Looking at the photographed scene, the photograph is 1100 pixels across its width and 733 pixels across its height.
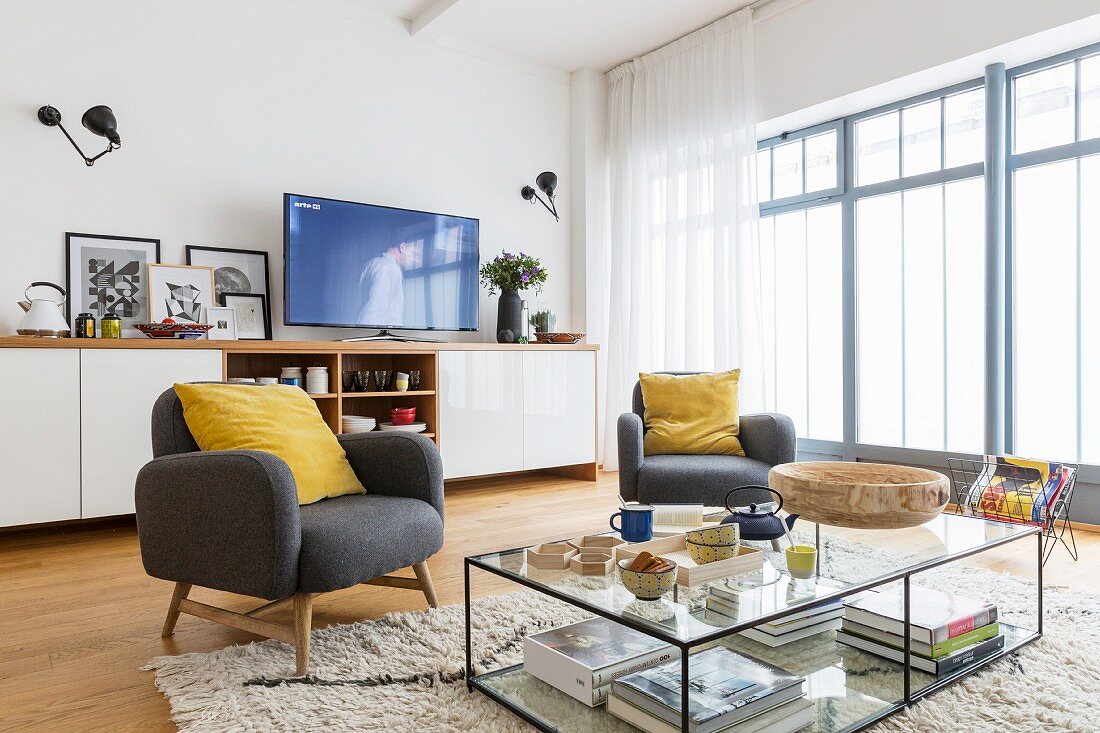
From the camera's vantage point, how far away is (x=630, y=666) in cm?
163

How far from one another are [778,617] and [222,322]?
3286mm

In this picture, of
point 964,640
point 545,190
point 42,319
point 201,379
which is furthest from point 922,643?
point 545,190

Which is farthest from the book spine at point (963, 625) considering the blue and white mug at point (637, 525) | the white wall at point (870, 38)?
Result: the white wall at point (870, 38)

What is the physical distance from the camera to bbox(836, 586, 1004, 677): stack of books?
1750 millimetres

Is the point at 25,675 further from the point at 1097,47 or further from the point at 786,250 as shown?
the point at 1097,47

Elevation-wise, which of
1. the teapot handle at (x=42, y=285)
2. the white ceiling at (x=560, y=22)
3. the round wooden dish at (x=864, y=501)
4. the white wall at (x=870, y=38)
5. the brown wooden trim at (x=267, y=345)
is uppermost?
the white ceiling at (x=560, y=22)

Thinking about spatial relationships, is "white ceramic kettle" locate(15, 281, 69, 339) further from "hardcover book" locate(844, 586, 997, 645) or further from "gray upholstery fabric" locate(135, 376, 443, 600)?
"hardcover book" locate(844, 586, 997, 645)

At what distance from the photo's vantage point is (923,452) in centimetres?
400

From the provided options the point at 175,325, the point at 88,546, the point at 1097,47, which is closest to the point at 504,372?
the point at 175,325

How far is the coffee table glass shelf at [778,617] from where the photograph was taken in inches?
54.7

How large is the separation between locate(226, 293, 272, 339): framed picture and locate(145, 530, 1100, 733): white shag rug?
87.4 inches

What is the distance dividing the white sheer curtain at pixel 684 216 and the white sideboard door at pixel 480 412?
92 cm

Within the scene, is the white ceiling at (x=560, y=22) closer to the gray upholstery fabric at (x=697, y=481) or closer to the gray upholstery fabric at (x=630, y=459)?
the gray upholstery fabric at (x=630, y=459)

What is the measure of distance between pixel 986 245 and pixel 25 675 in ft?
13.2
